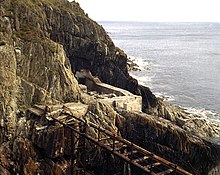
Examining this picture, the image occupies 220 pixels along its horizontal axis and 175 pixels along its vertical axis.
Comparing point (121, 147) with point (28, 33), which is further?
point (28, 33)

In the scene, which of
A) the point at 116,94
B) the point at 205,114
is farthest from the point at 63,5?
the point at 205,114

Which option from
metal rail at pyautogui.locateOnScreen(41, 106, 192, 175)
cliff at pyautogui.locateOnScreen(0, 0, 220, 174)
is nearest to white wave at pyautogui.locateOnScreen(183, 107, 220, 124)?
cliff at pyautogui.locateOnScreen(0, 0, 220, 174)

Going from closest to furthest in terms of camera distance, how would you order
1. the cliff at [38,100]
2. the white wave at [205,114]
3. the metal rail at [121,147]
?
the metal rail at [121,147] → the cliff at [38,100] → the white wave at [205,114]

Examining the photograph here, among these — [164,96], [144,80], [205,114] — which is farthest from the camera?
[144,80]

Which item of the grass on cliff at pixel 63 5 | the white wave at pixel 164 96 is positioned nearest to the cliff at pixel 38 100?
the grass on cliff at pixel 63 5

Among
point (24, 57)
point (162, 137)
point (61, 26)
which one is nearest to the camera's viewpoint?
A: point (24, 57)

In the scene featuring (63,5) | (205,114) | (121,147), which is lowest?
(205,114)

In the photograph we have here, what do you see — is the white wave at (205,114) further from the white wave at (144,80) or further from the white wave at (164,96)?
the white wave at (144,80)

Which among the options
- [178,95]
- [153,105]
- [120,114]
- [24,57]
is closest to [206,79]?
[178,95]

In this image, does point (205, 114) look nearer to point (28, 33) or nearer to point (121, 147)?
point (28, 33)

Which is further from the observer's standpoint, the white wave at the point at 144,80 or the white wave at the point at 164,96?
the white wave at the point at 144,80

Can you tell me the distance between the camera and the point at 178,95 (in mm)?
70500

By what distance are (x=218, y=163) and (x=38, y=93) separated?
16.6 m

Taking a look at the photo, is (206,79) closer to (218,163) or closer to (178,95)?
(178,95)
